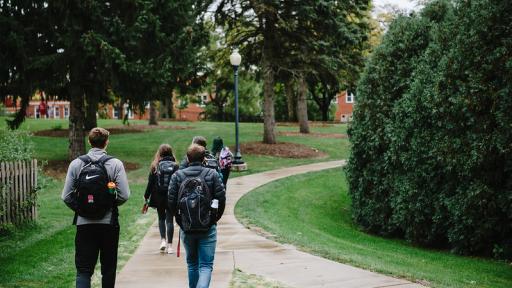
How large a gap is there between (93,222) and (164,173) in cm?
277

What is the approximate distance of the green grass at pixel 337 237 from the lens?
28.4 ft

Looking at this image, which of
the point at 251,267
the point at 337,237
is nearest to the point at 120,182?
the point at 251,267

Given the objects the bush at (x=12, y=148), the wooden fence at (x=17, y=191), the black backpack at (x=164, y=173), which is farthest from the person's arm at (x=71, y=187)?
the bush at (x=12, y=148)

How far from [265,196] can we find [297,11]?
1196 centimetres

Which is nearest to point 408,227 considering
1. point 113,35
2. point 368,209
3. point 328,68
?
point 368,209

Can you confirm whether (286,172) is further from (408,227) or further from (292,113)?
(292,113)

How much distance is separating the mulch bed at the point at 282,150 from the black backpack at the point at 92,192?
19802 millimetres

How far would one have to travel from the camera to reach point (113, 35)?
20203mm

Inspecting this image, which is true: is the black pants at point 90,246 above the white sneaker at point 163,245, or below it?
above

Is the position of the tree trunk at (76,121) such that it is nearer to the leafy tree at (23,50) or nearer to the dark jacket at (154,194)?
the leafy tree at (23,50)

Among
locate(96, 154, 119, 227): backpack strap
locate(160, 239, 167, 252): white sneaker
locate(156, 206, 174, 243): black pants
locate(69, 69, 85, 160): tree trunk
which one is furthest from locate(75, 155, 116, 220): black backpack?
locate(69, 69, 85, 160): tree trunk

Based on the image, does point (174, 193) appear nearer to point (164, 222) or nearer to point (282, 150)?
point (164, 222)

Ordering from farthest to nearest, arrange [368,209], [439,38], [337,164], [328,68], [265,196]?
[328,68] → [337,164] → [265,196] → [368,209] → [439,38]

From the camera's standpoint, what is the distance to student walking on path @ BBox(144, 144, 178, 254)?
8.52 m
